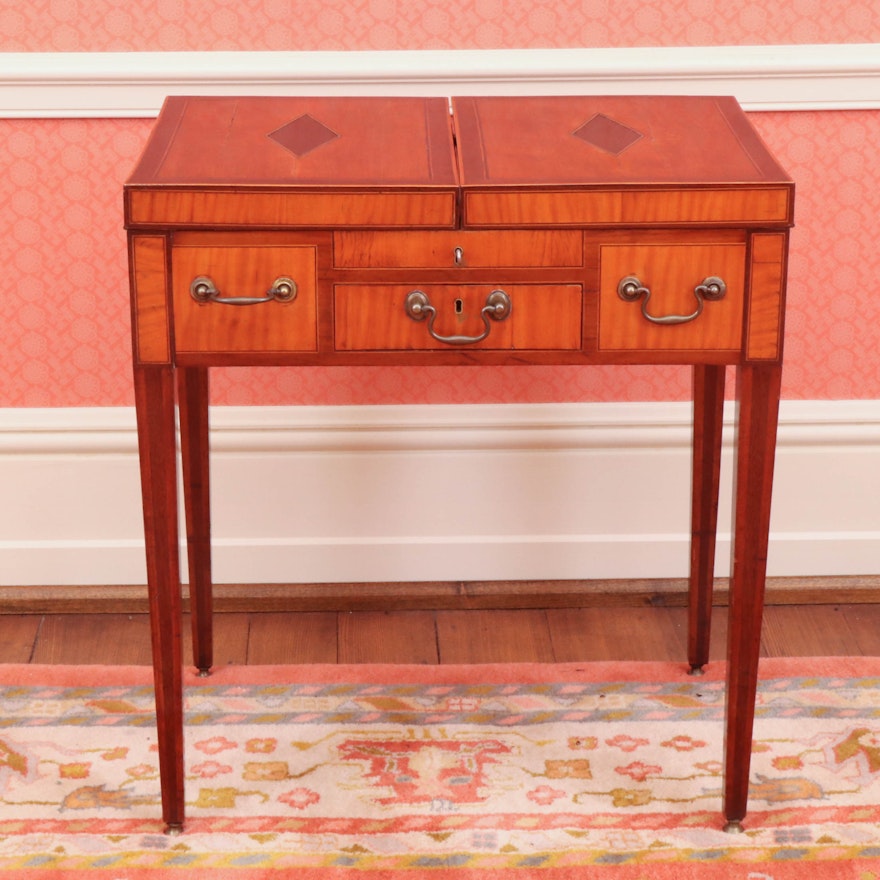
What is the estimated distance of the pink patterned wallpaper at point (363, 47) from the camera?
7.48 ft

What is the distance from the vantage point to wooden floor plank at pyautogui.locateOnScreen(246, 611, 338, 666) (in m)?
2.41

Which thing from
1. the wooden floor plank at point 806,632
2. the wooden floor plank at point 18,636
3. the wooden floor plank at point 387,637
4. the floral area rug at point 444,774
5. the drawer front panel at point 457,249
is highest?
the drawer front panel at point 457,249

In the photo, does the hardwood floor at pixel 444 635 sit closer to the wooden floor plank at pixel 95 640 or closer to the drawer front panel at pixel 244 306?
the wooden floor plank at pixel 95 640

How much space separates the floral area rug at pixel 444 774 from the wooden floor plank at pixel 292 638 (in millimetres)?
81

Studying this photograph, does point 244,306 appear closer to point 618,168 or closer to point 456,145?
point 456,145

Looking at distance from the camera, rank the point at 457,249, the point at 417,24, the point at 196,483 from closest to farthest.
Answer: the point at 457,249, the point at 196,483, the point at 417,24

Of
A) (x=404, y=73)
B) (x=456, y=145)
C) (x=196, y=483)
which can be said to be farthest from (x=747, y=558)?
(x=404, y=73)

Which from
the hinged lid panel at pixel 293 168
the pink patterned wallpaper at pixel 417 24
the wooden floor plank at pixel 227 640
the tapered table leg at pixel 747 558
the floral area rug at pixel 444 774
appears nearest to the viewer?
the hinged lid panel at pixel 293 168

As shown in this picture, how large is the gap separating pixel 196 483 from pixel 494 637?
68 centimetres

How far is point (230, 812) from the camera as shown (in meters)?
1.96

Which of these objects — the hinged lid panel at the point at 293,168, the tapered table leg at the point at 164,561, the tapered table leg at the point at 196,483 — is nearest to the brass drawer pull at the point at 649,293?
the hinged lid panel at the point at 293,168

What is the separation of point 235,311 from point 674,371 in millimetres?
1102

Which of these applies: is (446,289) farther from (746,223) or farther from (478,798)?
(478,798)

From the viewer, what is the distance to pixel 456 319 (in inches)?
65.9
